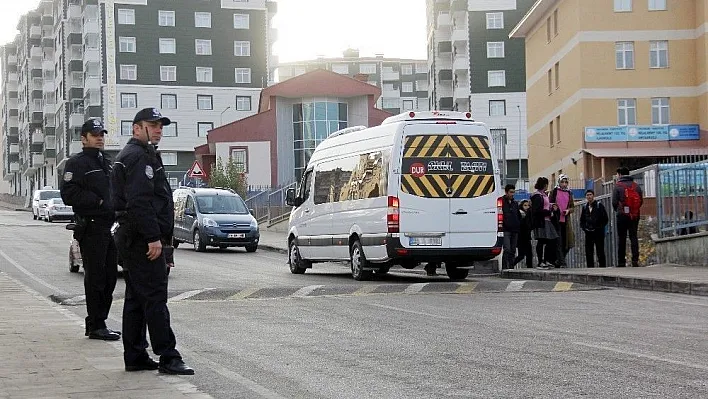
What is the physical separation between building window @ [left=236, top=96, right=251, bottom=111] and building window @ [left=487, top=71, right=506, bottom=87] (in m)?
24.3

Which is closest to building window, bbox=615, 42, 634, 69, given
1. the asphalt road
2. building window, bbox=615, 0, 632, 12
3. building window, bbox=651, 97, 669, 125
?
building window, bbox=615, 0, 632, 12

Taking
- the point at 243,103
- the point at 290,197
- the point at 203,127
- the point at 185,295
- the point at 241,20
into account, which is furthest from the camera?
the point at 241,20

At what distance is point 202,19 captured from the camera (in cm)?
10162

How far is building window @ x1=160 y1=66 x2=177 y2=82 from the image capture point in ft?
326

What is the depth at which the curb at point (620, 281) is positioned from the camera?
15.8m

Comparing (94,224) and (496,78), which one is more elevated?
(496,78)

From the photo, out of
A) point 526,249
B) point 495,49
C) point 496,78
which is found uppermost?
point 495,49

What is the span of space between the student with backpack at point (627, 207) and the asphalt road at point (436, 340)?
4.29 meters

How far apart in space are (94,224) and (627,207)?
1256cm

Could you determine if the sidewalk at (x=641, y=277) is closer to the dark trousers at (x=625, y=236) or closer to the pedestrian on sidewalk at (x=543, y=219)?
the dark trousers at (x=625, y=236)

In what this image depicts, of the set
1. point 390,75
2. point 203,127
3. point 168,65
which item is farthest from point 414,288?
point 390,75

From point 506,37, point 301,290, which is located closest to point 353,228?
point 301,290

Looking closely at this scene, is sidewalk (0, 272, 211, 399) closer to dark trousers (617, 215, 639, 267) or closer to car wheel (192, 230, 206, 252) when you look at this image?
dark trousers (617, 215, 639, 267)

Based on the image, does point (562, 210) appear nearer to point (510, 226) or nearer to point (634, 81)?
point (510, 226)
